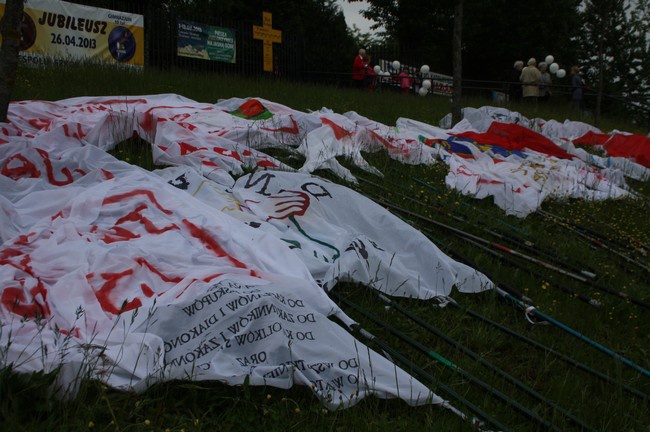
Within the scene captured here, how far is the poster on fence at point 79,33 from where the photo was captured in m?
11.4

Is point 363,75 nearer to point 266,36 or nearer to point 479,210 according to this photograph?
point 266,36

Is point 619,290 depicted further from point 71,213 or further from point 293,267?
point 71,213

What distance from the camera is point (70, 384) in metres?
1.93

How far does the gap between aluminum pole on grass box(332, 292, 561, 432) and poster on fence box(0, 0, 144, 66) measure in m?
9.72

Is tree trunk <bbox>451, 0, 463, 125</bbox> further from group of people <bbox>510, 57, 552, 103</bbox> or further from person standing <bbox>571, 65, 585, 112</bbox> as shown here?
person standing <bbox>571, 65, 585, 112</bbox>

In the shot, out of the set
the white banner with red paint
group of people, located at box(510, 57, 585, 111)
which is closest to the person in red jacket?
group of people, located at box(510, 57, 585, 111)

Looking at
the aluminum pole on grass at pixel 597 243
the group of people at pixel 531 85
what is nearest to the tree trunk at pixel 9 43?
the aluminum pole on grass at pixel 597 243

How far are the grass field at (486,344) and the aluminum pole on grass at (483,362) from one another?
0.01 m

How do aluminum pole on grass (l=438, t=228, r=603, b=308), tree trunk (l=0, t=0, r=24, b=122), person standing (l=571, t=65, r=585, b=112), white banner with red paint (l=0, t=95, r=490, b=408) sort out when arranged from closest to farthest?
white banner with red paint (l=0, t=95, r=490, b=408)
aluminum pole on grass (l=438, t=228, r=603, b=308)
tree trunk (l=0, t=0, r=24, b=122)
person standing (l=571, t=65, r=585, b=112)

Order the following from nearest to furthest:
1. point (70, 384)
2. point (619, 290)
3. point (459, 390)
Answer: point (70, 384), point (459, 390), point (619, 290)

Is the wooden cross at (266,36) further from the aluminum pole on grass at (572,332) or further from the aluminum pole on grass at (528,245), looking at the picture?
the aluminum pole on grass at (572,332)

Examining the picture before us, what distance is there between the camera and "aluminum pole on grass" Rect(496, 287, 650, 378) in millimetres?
2838

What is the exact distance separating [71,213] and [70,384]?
5.81ft

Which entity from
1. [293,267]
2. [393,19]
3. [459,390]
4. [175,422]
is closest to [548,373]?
[459,390]
